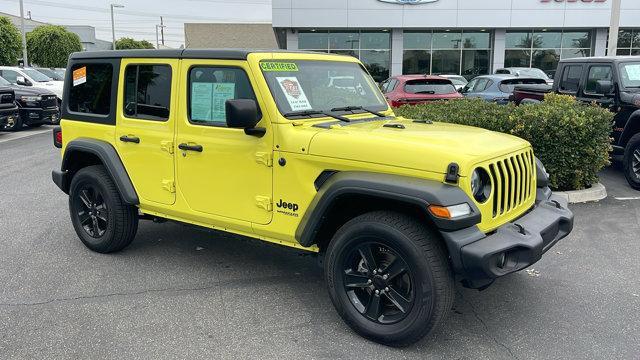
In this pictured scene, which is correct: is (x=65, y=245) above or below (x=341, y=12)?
below

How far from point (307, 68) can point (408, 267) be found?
187 centimetres

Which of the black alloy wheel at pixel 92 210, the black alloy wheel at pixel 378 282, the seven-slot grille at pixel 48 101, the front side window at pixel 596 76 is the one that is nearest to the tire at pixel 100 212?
the black alloy wheel at pixel 92 210

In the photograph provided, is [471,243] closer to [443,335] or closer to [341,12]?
[443,335]

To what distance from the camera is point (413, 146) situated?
3355 mm

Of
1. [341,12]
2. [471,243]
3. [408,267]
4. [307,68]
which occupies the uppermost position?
[341,12]

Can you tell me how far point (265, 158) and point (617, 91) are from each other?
265 inches

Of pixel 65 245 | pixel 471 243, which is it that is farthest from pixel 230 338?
pixel 65 245

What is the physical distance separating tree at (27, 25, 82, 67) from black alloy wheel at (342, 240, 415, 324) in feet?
136

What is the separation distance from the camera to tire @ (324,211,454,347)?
3244mm

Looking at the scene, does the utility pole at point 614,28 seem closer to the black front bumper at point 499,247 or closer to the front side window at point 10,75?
the black front bumper at point 499,247

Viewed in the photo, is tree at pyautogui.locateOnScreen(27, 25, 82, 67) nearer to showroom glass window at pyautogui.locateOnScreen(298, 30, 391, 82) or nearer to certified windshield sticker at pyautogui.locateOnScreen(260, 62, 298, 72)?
showroom glass window at pyautogui.locateOnScreen(298, 30, 391, 82)

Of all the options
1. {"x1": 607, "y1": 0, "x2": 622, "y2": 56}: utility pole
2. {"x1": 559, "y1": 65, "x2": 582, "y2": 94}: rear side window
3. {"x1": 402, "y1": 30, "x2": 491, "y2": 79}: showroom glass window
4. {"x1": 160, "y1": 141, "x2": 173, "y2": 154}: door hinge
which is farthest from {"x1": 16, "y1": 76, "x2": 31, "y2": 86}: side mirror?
{"x1": 402, "y1": 30, "x2": 491, "y2": 79}: showroom glass window

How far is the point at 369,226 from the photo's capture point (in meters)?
3.42

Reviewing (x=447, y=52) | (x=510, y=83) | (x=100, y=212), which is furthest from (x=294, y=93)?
(x=447, y=52)
